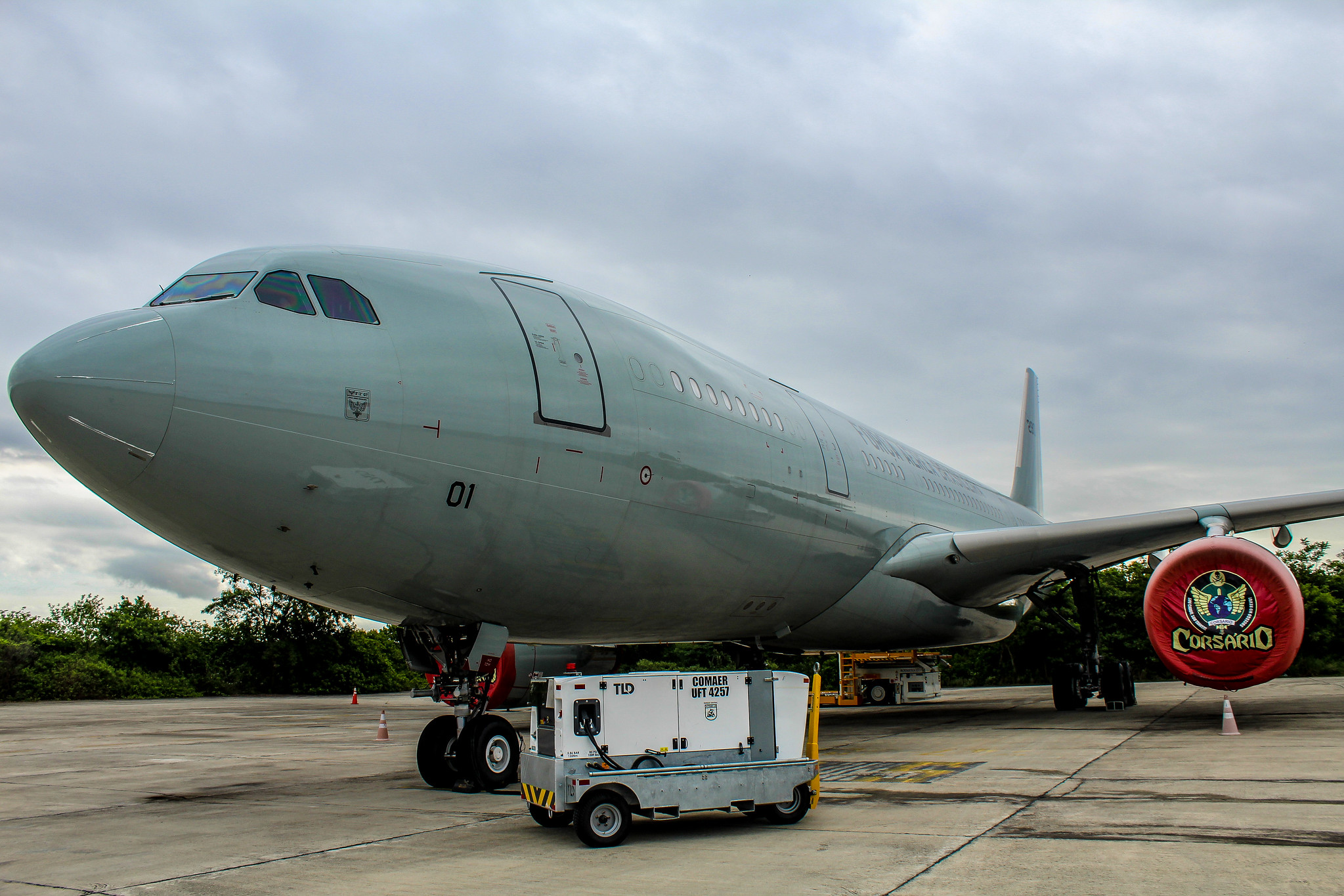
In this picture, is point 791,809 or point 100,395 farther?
point 791,809

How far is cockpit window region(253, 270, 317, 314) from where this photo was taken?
5668mm

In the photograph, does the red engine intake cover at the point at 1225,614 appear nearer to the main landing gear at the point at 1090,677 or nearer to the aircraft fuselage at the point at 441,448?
the aircraft fuselage at the point at 441,448

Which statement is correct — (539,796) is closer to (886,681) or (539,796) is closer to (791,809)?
(791,809)

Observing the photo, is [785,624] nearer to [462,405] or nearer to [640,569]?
[640,569]

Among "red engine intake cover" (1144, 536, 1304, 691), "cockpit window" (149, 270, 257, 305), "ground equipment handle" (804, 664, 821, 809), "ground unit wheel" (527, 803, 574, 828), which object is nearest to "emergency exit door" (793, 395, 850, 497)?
"red engine intake cover" (1144, 536, 1304, 691)

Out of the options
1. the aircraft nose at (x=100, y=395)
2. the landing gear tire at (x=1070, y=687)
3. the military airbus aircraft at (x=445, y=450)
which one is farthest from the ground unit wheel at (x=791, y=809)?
the landing gear tire at (x=1070, y=687)

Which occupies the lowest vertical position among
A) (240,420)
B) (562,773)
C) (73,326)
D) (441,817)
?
(441,817)

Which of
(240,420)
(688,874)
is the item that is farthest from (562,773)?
(240,420)

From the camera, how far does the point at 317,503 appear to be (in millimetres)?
5480

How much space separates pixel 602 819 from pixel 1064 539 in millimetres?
7923

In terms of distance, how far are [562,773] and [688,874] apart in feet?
3.92

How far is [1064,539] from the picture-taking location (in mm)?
11289

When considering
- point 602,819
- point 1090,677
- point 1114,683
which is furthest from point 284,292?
point 1114,683

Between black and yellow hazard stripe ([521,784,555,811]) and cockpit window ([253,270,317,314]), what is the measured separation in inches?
121
